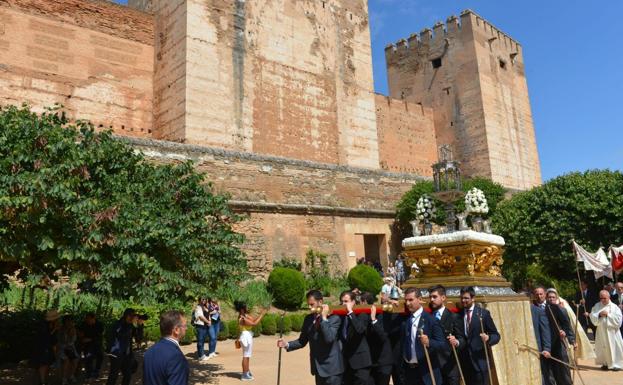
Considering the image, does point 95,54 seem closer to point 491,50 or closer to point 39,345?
point 39,345

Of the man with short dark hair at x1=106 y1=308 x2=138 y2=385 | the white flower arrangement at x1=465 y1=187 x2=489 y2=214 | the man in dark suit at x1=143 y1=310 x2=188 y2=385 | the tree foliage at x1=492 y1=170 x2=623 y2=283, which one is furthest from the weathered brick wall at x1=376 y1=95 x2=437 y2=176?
the man in dark suit at x1=143 y1=310 x2=188 y2=385

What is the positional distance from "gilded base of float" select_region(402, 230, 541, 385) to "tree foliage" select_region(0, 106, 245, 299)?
307 cm

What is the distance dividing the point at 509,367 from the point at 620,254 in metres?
9.18

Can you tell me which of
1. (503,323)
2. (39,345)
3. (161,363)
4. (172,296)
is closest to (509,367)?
(503,323)

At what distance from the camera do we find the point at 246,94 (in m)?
20.1

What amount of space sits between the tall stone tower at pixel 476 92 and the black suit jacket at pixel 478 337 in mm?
25811

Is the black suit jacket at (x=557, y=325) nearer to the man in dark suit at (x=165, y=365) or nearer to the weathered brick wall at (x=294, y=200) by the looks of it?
the man in dark suit at (x=165, y=365)

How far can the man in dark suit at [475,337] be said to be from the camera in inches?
194

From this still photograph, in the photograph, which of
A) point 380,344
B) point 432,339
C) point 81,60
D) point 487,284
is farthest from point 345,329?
point 81,60

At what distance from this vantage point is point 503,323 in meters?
5.45

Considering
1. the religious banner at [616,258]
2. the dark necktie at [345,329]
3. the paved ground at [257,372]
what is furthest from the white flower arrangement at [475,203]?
the religious banner at [616,258]

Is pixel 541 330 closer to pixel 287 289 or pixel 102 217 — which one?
pixel 102 217

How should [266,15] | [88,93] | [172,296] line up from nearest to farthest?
1. [172,296]
2. [88,93]
3. [266,15]

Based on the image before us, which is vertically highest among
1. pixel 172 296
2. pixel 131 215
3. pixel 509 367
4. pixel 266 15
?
pixel 266 15
